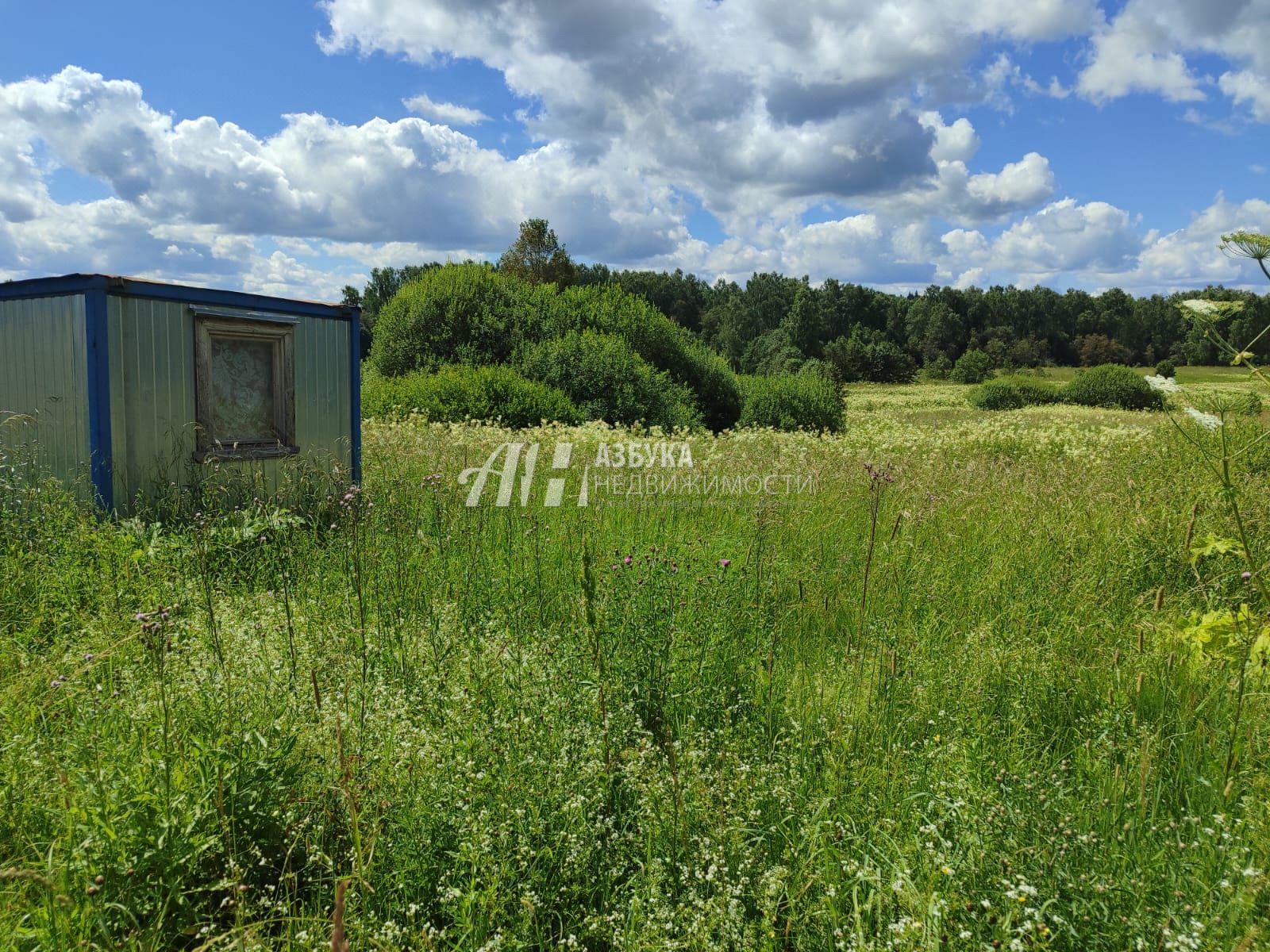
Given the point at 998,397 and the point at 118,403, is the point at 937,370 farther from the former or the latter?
the point at 118,403

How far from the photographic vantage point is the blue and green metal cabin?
661cm

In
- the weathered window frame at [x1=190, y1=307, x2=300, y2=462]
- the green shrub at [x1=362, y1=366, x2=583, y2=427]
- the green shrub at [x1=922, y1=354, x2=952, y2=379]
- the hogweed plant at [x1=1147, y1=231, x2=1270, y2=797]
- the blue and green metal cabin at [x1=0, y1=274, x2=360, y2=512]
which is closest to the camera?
the hogweed plant at [x1=1147, y1=231, x2=1270, y2=797]

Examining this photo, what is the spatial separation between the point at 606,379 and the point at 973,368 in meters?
45.7

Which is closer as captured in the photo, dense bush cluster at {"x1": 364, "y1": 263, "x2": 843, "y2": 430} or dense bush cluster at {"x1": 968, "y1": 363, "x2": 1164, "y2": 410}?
dense bush cluster at {"x1": 364, "y1": 263, "x2": 843, "y2": 430}

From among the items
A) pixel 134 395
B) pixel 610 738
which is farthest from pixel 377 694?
pixel 134 395

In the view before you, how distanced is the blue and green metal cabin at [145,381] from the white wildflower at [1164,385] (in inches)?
233

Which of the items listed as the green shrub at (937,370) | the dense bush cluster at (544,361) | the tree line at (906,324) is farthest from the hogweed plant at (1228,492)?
the green shrub at (937,370)

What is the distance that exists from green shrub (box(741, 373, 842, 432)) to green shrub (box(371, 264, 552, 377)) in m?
6.64

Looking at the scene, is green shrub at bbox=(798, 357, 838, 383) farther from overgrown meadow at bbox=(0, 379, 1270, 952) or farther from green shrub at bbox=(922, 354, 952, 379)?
green shrub at bbox=(922, 354, 952, 379)

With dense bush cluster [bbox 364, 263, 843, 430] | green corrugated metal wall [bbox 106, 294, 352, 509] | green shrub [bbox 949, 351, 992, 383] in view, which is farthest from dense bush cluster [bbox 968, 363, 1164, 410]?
green corrugated metal wall [bbox 106, 294, 352, 509]

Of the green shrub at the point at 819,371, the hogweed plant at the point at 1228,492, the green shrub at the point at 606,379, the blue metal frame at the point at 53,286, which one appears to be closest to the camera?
the hogweed plant at the point at 1228,492

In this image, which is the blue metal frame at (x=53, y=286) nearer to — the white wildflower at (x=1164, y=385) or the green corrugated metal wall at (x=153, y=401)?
the green corrugated metal wall at (x=153, y=401)

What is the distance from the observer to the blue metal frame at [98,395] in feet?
21.3

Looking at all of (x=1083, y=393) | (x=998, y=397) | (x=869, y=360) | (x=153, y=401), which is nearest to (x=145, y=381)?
(x=153, y=401)
